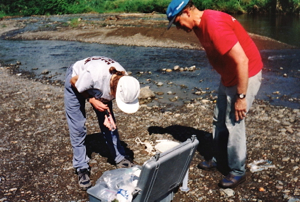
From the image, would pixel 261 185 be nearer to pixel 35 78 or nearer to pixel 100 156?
pixel 100 156

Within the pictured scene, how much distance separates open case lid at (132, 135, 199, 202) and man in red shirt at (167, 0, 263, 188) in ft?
2.13

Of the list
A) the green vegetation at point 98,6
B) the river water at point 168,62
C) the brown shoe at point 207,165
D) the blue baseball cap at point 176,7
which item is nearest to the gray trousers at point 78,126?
the brown shoe at point 207,165

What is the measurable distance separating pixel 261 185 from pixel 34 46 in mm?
14418

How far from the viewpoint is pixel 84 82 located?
2906 mm

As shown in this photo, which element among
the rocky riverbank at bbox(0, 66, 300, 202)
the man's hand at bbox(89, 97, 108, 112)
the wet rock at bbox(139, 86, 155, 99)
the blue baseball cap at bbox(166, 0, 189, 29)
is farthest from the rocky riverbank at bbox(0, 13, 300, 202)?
the blue baseball cap at bbox(166, 0, 189, 29)

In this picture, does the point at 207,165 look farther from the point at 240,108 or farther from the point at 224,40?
the point at 224,40

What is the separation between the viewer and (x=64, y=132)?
504cm

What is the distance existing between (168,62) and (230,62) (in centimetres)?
757

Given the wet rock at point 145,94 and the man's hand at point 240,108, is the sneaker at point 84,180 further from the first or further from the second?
the wet rock at point 145,94

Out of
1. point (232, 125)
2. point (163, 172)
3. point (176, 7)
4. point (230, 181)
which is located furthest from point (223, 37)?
point (230, 181)

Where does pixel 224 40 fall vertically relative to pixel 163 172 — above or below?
above

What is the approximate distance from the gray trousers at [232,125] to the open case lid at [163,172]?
626 millimetres

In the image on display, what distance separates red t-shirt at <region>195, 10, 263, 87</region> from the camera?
2.75 metres

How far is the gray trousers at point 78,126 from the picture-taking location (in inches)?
133
